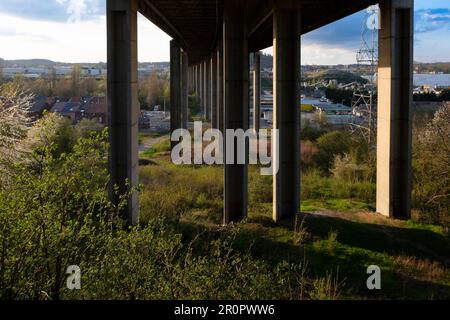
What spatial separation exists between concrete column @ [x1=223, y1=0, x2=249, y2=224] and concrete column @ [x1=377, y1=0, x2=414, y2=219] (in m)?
4.88

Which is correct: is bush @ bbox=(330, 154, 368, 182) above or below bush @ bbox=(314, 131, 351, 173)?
below

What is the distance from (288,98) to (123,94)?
214 inches

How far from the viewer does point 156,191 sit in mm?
19203

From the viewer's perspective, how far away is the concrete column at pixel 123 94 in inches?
574

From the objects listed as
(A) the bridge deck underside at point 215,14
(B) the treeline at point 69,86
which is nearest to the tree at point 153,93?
(B) the treeline at point 69,86

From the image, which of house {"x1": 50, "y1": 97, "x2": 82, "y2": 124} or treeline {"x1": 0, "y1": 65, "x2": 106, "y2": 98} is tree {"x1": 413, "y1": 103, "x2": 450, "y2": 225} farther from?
treeline {"x1": 0, "y1": 65, "x2": 106, "y2": 98}

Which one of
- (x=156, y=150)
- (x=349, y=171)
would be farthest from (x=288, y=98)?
(x=156, y=150)

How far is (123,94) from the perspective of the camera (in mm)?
14898

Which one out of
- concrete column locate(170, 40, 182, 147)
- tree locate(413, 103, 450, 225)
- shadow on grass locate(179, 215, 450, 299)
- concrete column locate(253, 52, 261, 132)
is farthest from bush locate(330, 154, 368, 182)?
concrete column locate(253, 52, 261, 132)

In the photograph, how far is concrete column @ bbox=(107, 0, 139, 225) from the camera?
14.6 meters

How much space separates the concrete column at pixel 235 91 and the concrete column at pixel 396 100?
488 centimetres

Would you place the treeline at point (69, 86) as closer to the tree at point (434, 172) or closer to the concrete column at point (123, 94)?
the concrete column at point (123, 94)

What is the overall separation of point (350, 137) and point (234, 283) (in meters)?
23.9

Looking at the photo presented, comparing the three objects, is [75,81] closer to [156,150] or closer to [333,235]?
[156,150]
